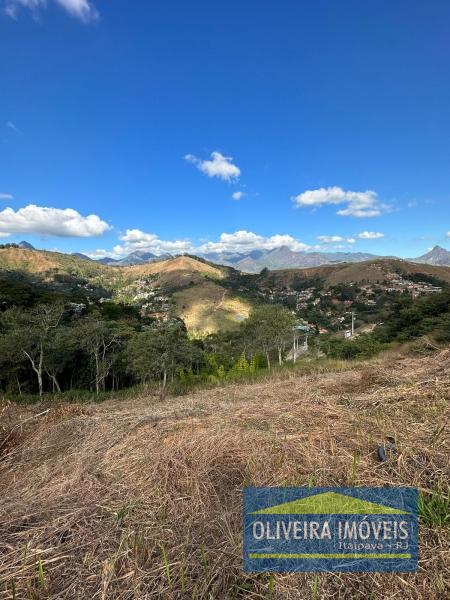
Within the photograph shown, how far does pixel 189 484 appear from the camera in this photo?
8.60 feet

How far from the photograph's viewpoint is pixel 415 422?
329 centimetres

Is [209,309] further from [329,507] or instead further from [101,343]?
[329,507]

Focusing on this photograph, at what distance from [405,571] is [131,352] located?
3022cm

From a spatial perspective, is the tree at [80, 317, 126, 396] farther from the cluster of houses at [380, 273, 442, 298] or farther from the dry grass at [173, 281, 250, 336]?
the cluster of houses at [380, 273, 442, 298]

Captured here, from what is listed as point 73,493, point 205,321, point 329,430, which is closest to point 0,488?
point 73,493

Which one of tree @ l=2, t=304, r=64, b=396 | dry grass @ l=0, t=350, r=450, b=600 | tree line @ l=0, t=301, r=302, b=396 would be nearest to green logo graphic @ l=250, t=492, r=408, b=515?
dry grass @ l=0, t=350, r=450, b=600

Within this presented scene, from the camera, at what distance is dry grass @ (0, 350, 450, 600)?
5.86 ft

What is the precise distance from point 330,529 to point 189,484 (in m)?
1.07

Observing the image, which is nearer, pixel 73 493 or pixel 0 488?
pixel 73 493

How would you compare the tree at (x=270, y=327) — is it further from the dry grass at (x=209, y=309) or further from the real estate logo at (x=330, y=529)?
the dry grass at (x=209, y=309)

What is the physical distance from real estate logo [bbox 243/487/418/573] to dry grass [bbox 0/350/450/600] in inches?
2.9

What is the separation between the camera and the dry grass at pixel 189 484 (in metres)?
1.79

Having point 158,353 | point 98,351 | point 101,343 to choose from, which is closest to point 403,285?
point 158,353

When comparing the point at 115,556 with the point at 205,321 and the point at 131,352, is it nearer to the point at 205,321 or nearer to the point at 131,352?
the point at 131,352
